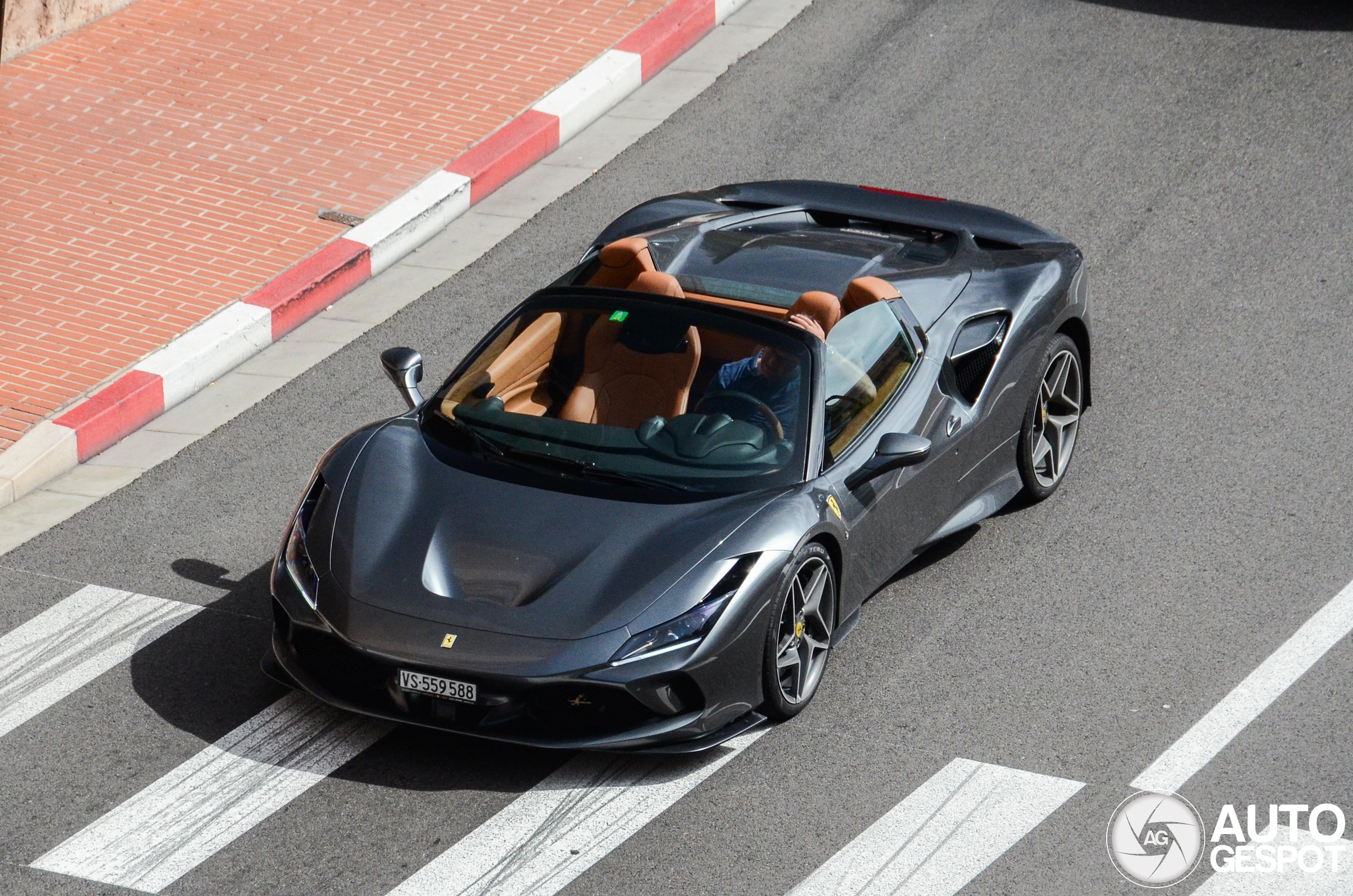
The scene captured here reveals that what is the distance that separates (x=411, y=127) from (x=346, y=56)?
1.23 m

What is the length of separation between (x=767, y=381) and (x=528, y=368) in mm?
975

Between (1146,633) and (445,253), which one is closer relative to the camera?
(1146,633)

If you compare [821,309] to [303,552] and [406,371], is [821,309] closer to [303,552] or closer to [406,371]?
[406,371]

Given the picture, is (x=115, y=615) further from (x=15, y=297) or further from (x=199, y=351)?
(x=15, y=297)

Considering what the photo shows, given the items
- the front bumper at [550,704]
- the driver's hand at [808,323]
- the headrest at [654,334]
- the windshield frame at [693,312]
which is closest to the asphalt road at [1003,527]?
the front bumper at [550,704]

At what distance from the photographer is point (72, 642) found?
6.77 meters

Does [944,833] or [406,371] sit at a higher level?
[406,371]

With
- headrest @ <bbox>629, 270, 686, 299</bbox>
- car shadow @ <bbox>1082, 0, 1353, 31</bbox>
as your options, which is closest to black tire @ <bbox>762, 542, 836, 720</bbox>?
headrest @ <bbox>629, 270, 686, 299</bbox>

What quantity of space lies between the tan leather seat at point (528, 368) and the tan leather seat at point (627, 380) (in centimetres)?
13

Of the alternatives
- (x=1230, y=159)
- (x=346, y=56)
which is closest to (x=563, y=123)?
(x=346, y=56)

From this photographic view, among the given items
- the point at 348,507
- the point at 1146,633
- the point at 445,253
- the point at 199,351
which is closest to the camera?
the point at 348,507

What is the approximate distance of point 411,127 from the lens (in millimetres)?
11227

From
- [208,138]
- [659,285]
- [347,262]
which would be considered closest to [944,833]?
[659,285]

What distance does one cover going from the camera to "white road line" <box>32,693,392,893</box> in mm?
5473
